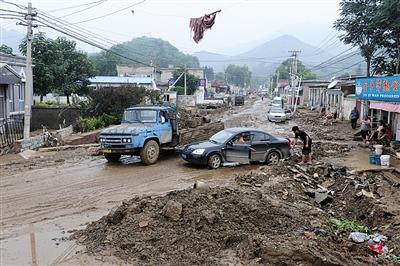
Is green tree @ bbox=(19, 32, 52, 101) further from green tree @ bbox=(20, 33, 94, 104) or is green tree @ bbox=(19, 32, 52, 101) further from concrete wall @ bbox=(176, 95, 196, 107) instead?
concrete wall @ bbox=(176, 95, 196, 107)

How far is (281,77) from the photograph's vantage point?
477 ft

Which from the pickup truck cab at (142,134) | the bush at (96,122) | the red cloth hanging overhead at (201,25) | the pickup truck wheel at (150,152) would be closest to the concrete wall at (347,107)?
the bush at (96,122)

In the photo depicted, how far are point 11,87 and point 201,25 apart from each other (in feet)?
63.2

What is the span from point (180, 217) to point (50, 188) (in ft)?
18.5

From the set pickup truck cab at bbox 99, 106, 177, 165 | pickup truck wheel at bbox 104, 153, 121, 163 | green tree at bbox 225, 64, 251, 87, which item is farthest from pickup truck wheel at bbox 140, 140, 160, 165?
→ green tree at bbox 225, 64, 251, 87

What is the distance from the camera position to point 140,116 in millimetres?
17297

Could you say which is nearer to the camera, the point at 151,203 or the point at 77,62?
the point at 151,203

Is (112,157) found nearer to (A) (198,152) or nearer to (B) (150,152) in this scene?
(B) (150,152)

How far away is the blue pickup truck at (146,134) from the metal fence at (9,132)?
242 inches

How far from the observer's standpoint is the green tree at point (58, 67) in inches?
1385

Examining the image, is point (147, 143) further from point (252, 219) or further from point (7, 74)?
point (7, 74)

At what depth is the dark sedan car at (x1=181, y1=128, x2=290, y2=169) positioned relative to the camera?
51.2 feet

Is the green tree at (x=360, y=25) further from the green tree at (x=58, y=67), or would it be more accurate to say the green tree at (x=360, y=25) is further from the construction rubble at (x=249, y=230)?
the construction rubble at (x=249, y=230)

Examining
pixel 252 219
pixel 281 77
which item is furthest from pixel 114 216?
pixel 281 77
